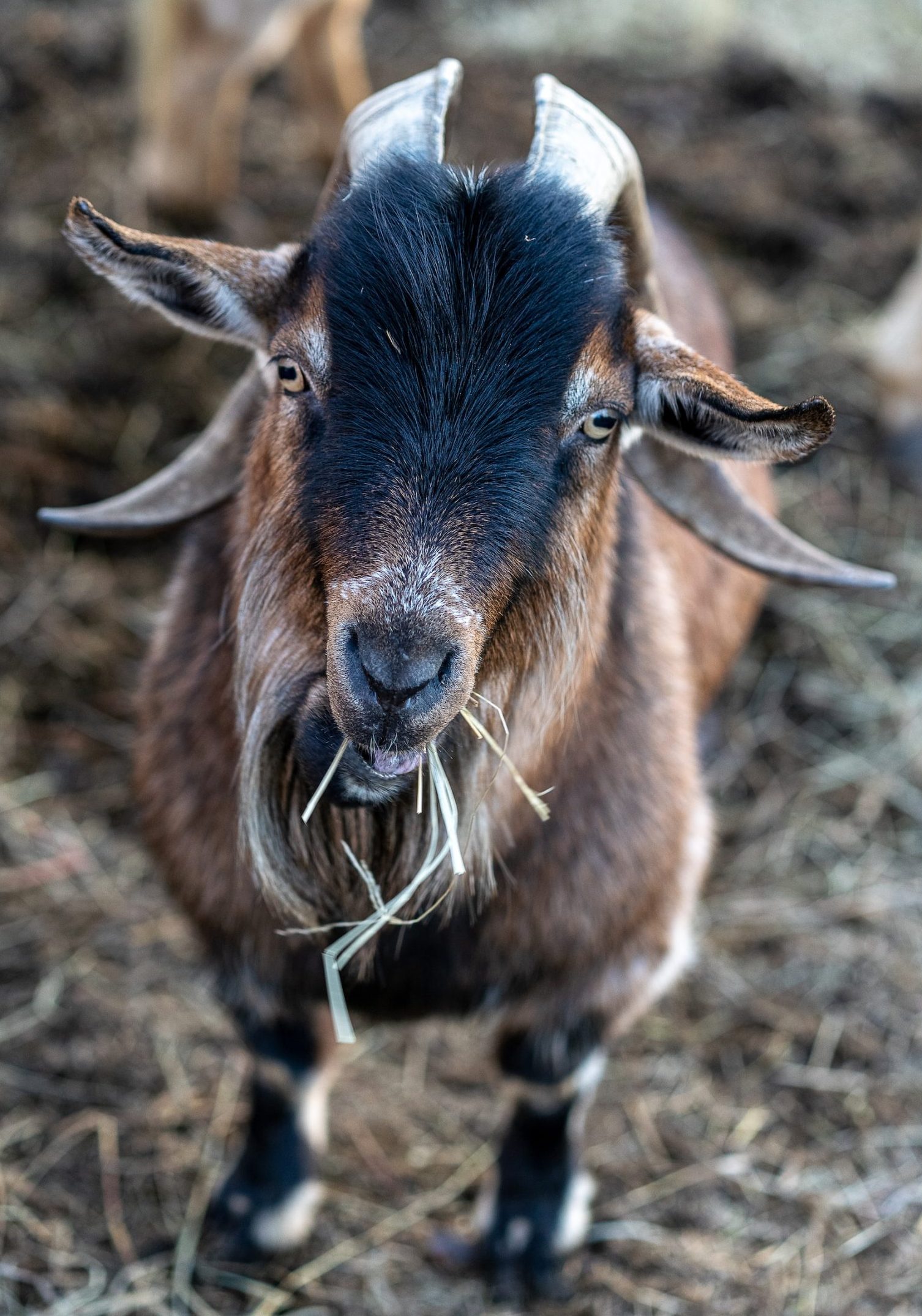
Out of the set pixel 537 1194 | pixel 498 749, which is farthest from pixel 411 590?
pixel 537 1194

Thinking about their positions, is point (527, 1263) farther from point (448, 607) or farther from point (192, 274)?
point (192, 274)

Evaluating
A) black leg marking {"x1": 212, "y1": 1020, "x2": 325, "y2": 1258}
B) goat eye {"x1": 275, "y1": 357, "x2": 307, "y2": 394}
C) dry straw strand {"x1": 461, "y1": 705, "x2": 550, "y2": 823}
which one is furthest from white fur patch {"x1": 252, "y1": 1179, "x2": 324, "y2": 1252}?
goat eye {"x1": 275, "y1": 357, "x2": 307, "y2": 394}

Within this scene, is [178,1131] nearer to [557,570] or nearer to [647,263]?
[557,570]

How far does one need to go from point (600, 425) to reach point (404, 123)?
2.29ft

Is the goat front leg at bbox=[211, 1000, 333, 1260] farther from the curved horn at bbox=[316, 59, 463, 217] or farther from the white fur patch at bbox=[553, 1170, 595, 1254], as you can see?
the curved horn at bbox=[316, 59, 463, 217]

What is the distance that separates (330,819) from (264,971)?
0.62 meters

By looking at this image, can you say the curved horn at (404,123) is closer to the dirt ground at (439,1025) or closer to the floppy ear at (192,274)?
the floppy ear at (192,274)

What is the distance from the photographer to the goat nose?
195 centimetres

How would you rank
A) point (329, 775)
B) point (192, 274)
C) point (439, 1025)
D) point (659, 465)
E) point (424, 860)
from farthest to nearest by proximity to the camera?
point (439, 1025), point (659, 465), point (424, 860), point (192, 274), point (329, 775)

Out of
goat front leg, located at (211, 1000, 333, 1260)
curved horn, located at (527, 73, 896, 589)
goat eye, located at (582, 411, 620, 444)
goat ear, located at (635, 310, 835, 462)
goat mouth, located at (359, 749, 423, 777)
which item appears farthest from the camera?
goat front leg, located at (211, 1000, 333, 1260)

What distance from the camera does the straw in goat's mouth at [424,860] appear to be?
2240 millimetres

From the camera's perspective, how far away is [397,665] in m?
1.95

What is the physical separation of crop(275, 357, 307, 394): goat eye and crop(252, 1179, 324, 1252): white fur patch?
81.5 inches

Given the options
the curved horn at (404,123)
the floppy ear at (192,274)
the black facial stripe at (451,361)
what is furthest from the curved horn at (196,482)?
the black facial stripe at (451,361)
